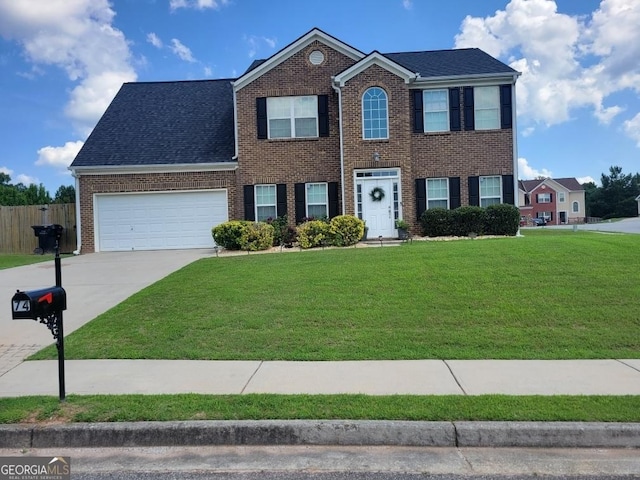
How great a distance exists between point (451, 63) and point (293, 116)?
6389mm

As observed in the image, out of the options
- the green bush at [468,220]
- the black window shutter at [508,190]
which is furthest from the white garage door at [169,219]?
the black window shutter at [508,190]

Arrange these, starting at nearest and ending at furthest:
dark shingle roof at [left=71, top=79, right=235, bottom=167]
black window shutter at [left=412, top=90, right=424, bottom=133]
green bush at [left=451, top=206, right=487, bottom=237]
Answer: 1. green bush at [left=451, top=206, right=487, bottom=237]
2. black window shutter at [left=412, top=90, right=424, bottom=133]
3. dark shingle roof at [left=71, top=79, right=235, bottom=167]

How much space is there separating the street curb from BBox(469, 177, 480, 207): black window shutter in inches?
556

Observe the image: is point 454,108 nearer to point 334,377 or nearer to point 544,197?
point 334,377

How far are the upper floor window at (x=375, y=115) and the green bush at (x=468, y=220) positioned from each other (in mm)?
3622

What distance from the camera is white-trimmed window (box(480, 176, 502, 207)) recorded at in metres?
17.8

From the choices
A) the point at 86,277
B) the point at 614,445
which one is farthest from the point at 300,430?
the point at 86,277

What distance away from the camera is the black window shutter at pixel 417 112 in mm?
17716

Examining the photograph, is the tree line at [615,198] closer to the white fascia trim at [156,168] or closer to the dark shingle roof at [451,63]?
the dark shingle roof at [451,63]

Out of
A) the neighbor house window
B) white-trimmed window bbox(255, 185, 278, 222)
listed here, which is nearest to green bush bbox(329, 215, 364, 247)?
white-trimmed window bbox(255, 185, 278, 222)

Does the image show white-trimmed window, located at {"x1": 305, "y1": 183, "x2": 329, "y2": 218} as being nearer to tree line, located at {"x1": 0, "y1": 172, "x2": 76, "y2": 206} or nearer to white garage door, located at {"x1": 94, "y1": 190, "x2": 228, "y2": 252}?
white garage door, located at {"x1": 94, "y1": 190, "x2": 228, "y2": 252}

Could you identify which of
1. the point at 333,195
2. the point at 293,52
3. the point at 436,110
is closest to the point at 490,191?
the point at 436,110

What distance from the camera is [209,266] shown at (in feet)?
38.5

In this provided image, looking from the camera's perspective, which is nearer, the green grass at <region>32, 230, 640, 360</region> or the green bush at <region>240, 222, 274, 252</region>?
the green grass at <region>32, 230, 640, 360</region>
